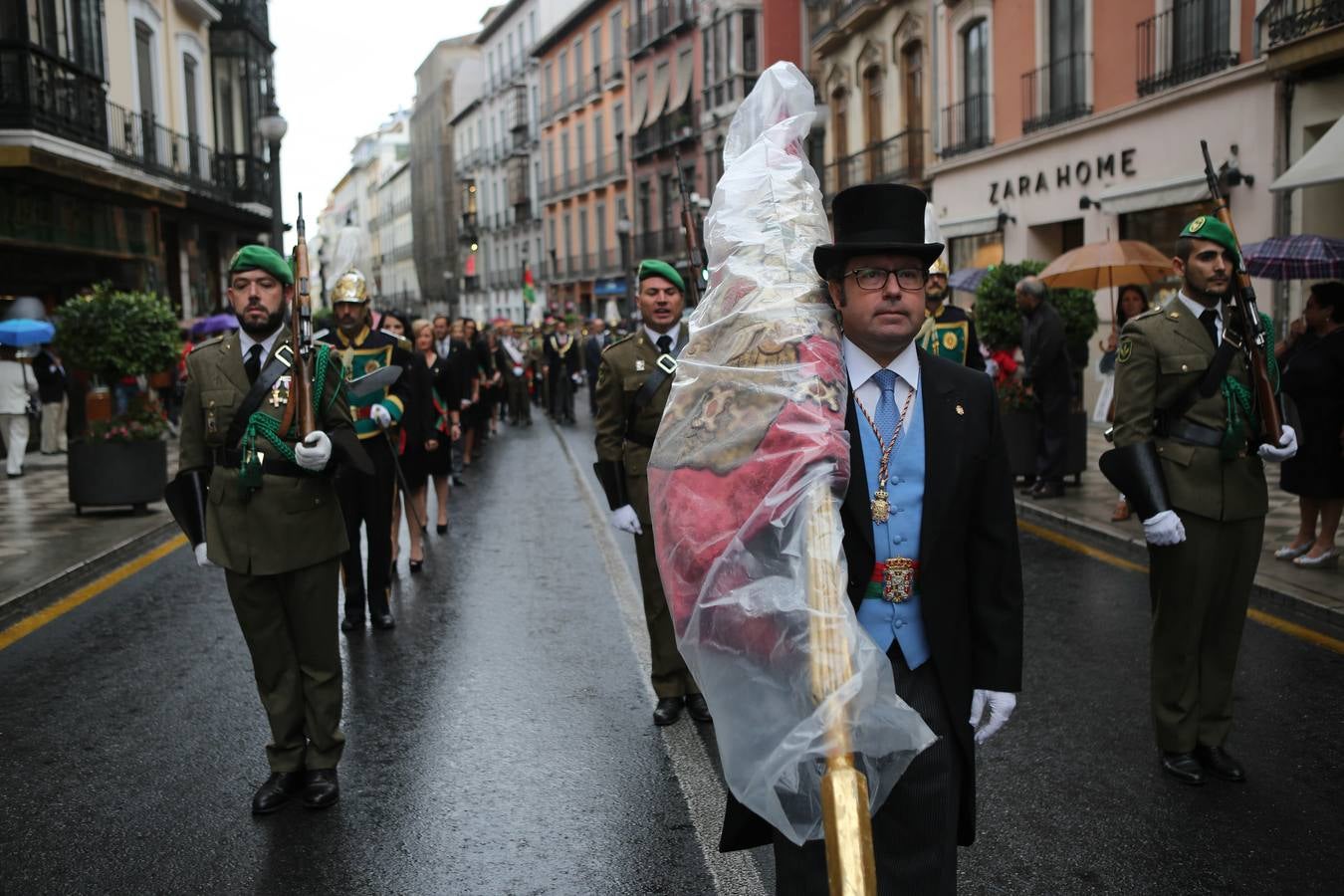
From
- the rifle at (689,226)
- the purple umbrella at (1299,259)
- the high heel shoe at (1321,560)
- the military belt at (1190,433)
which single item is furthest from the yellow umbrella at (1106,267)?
the rifle at (689,226)

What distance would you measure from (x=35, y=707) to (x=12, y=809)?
57.4 inches

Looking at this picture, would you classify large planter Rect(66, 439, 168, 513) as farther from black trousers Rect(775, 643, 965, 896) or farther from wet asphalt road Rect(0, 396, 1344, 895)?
black trousers Rect(775, 643, 965, 896)

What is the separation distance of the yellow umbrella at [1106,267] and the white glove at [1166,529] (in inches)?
362

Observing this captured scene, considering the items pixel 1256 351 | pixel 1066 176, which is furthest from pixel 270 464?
pixel 1066 176

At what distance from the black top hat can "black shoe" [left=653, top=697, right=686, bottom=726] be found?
311cm

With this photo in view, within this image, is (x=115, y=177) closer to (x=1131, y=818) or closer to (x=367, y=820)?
(x=367, y=820)

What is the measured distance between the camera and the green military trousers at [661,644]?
566cm

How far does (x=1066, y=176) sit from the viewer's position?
19.6 meters

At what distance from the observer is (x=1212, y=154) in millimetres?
16031

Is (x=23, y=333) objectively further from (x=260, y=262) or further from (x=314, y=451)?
(x=314, y=451)

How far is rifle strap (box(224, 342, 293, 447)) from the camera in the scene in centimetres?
471

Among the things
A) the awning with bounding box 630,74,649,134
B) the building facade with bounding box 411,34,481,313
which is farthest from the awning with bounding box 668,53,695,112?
the building facade with bounding box 411,34,481,313

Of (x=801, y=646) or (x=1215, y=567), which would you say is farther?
(x=1215, y=567)

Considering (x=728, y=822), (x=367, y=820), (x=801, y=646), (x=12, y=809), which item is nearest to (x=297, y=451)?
(x=367, y=820)
